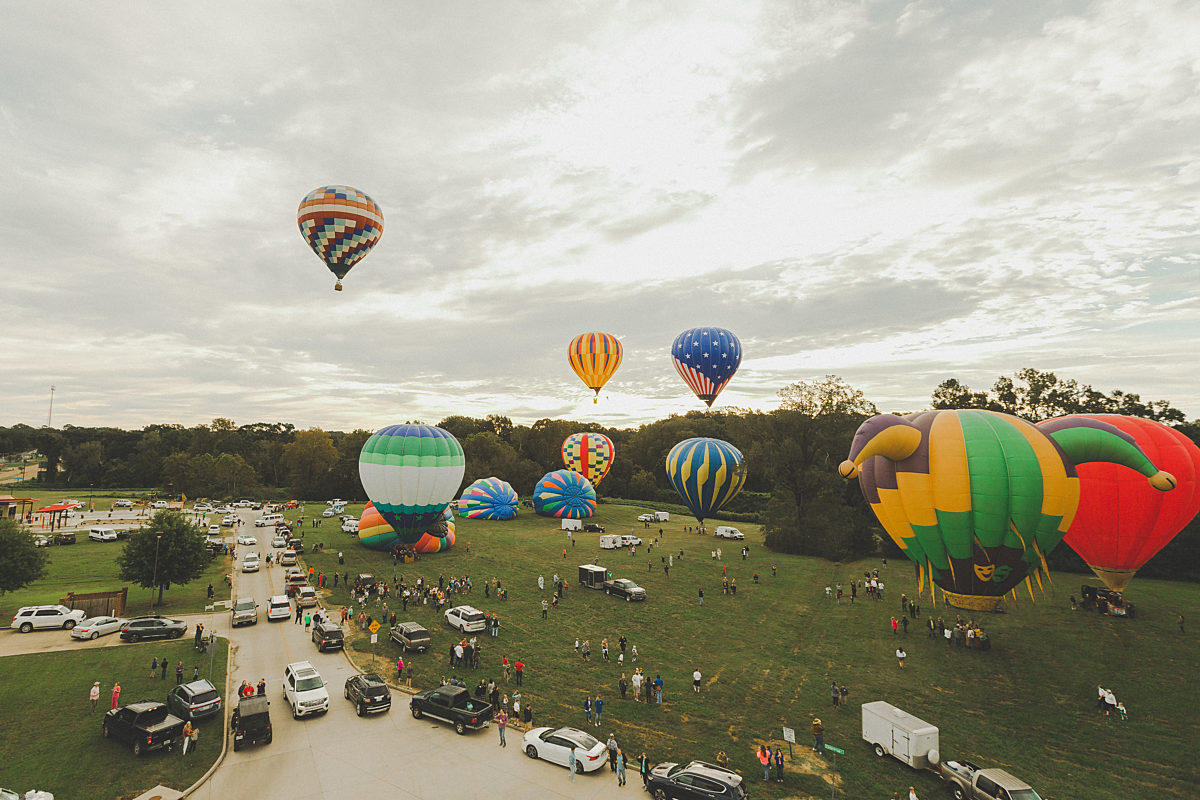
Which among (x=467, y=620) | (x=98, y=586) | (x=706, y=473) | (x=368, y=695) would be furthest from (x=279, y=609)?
(x=706, y=473)

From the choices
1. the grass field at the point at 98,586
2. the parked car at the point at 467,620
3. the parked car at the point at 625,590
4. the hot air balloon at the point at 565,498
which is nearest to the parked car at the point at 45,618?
the grass field at the point at 98,586

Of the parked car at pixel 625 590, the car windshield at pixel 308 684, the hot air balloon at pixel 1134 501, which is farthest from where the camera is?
the parked car at pixel 625 590

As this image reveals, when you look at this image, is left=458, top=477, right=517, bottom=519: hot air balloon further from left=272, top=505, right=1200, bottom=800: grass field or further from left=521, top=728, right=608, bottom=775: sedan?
left=521, top=728, right=608, bottom=775: sedan

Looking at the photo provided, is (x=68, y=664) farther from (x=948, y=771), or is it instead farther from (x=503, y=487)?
(x=503, y=487)

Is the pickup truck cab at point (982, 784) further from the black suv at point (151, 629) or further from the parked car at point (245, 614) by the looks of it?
the black suv at point (151, 629)

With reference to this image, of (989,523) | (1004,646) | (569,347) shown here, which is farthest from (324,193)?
(1004,646)

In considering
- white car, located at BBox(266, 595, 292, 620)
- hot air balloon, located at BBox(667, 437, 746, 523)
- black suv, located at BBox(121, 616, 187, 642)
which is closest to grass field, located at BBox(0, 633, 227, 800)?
black suv, located at BBox(121, 616, 187, 642)
